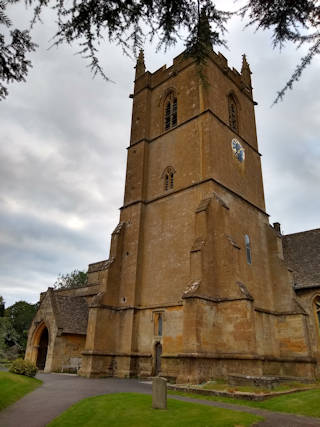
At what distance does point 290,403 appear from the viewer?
11492 millimetres

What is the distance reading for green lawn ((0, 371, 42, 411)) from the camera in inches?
456

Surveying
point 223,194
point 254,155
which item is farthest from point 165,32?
point 254,155

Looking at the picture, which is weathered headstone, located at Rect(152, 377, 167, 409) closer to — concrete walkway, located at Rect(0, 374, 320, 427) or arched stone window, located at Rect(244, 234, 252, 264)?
concrete walkway, located at Rect(0, 374, 320, 427)

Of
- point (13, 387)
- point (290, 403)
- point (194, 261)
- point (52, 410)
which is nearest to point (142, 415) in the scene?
point (52, 410)

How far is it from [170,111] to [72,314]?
18100mm

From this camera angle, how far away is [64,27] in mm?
5277

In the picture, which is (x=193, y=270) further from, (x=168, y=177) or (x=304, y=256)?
(x=304, y=256)

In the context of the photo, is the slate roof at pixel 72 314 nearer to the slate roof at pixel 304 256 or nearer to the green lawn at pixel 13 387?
the green lawn at pixel 13 387

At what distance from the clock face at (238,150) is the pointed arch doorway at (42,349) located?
66.6ft

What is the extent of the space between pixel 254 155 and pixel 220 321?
15674 millimetres

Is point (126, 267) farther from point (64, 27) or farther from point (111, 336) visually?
point (64, 27)

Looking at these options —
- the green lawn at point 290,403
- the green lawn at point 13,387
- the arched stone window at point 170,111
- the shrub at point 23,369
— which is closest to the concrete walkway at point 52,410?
the green lawn at point 13,387

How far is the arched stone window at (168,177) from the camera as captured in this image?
24328 mm

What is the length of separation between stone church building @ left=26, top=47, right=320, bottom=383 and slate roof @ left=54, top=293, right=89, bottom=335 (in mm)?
112
